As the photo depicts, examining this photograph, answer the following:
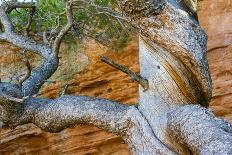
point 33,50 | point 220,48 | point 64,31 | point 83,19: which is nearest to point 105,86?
point 83,19

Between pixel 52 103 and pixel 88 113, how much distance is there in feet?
1.09

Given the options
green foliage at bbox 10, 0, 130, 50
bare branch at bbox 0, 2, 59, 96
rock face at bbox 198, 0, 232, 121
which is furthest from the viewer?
rock face at bbox 198, 0, 232, 121

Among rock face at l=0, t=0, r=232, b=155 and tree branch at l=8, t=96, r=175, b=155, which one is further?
rock face at l=0, t=0, r=232, b=155

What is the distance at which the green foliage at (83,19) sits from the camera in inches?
188

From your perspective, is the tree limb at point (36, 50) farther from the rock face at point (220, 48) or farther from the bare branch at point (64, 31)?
the rock face at point (220, 48)

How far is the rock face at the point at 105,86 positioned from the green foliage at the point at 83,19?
60 cm

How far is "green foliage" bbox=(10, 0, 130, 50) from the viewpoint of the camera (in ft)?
15.7

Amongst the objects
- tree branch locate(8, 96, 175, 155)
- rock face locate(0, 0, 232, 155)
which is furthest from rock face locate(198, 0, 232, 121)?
tree branch locate(8, 96, 175, 155)

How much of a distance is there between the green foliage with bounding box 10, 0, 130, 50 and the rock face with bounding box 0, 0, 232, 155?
597mm

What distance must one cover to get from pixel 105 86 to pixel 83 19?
157 cm

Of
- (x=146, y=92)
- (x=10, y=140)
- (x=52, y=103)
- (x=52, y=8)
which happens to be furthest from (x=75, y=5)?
(x=10, y=140)

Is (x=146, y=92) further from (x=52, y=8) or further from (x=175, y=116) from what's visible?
(x=52, y=8)

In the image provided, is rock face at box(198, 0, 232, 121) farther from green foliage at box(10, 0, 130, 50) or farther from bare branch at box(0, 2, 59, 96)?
bare branch at box(0, 2, 59, 96)

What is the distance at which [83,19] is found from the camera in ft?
17.2
